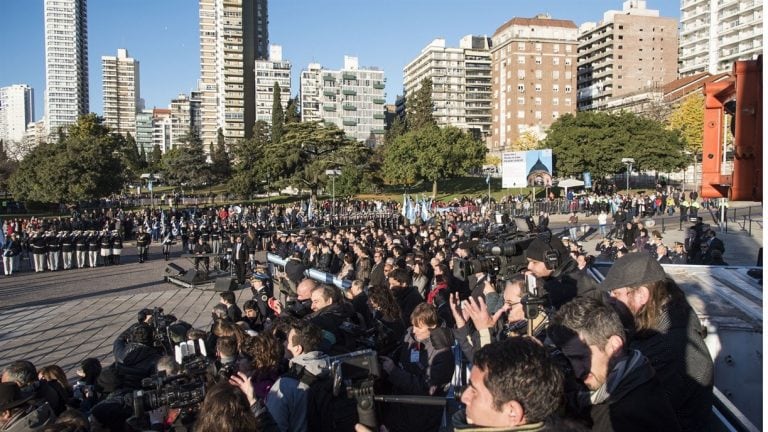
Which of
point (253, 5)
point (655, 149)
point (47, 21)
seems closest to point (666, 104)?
point (655, 149)

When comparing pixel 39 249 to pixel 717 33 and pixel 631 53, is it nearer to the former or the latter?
pixel 717 33

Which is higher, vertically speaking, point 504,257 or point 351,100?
point 351,100

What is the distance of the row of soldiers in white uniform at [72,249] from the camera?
2195 cm

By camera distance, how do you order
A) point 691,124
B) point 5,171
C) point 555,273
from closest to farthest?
point 555,273, point 5,171, point 691,124

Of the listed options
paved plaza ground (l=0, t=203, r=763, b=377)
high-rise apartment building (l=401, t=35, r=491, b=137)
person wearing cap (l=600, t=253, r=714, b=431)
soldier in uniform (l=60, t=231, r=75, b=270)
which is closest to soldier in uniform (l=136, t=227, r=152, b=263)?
paved plaza ground (l=0, t=203, r=763, b=377)

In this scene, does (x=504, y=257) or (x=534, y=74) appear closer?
(x=504, y=257)

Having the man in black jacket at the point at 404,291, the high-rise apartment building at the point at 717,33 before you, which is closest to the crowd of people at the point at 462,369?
the man in black jacket at the point at 404,291

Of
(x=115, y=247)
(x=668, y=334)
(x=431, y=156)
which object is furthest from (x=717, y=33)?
(x=668, y=334)

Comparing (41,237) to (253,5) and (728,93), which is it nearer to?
(728,93)

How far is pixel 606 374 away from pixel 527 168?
45066 millimetres

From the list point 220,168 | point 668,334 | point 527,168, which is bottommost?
point 668,334

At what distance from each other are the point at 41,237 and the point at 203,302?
10300 mm

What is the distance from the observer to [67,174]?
47.4m

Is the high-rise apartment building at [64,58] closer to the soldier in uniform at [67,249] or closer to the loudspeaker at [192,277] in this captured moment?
the soldier in uniform at [67,249]
